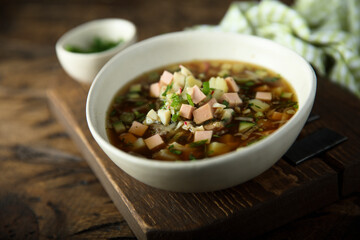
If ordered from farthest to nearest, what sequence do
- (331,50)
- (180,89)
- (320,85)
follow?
(331,50), (320,85), (180,89)

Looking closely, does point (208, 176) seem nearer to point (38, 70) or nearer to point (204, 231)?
point (204, 231)

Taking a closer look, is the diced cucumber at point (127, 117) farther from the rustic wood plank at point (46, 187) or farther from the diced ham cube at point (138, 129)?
the rustic wood plank at point (46, 187)

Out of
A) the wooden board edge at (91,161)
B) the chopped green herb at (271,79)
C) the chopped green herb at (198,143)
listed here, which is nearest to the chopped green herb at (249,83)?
the chopped green herb at (271,79)

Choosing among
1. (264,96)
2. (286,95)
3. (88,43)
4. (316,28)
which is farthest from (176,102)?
(316,28)

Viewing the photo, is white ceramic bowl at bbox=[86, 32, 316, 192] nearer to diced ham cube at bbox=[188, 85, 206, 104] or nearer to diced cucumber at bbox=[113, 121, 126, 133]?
diced cucumber at bbox=[113, 121, 126, 133]

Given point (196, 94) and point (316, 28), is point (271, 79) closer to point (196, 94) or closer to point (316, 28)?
point (196, 94)

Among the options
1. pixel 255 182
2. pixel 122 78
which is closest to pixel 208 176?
pixel 255 182

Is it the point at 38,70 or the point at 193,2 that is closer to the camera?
the point at 38,70
